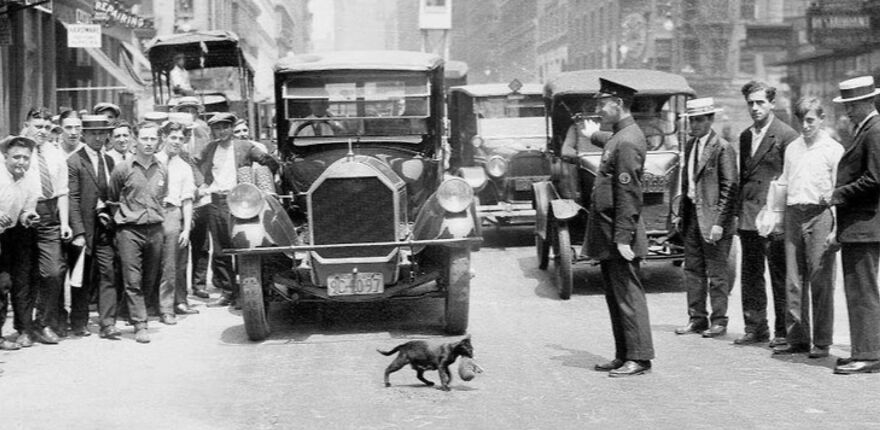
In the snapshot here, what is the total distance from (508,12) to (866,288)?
86.7 meters

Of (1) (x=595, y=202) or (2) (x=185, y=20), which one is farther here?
(2) (x=185, y=20)

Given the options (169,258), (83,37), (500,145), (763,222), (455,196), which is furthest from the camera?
(83,37)

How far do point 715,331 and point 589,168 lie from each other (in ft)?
12.2

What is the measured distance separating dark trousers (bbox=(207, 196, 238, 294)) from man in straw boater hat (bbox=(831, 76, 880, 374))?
6026 mm

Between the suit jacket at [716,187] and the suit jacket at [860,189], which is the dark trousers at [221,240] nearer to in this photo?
the suit jacket at [716,187]

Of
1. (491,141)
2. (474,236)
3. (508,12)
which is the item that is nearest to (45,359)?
(474,236)

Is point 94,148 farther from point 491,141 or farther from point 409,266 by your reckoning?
point 491,141

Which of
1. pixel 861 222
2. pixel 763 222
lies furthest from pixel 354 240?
pixel 861 222

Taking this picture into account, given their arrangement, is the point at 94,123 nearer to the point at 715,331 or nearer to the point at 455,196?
the point at 455,196

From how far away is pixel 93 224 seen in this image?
31.1ft

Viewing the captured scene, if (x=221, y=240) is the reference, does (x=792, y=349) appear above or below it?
below

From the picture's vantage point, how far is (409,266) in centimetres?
951

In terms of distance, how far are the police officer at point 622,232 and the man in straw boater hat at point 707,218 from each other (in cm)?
169

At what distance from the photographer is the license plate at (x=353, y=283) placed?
9039mm
